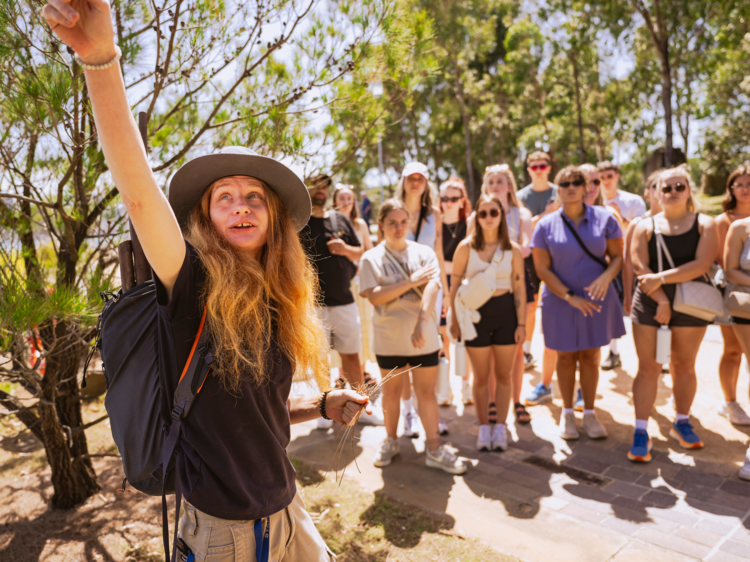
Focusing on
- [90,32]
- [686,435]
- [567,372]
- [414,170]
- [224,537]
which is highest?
[414,170]

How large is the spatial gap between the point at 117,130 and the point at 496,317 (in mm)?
3694

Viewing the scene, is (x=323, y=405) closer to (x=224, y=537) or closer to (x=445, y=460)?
(x=224, y=537)

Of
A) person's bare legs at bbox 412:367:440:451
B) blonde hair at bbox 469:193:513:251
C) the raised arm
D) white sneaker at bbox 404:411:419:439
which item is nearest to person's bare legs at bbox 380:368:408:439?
person's bare legs at bbox 412:367:440:451

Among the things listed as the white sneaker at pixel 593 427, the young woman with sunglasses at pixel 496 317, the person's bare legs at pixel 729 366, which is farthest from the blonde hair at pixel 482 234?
the person's bare legs at pixel 729 366

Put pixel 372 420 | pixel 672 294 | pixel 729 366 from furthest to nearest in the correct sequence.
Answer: pixel 372 420, pixel 729 366, pixel 672 294

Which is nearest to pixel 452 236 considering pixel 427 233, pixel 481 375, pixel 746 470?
pixel 427 233

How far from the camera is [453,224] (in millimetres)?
5816

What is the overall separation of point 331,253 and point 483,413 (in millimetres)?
1909

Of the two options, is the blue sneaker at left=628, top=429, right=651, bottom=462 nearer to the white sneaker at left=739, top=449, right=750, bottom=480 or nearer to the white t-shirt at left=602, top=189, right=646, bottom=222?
the white sneaker at left=739, top=449, right=750, bottom=480

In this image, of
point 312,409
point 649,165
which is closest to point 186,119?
point 312,409

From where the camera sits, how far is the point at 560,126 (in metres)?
23.6

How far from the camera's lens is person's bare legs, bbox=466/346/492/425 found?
4.55m

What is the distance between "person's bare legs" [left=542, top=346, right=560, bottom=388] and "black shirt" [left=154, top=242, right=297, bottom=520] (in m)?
4.31

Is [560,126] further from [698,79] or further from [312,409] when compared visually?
[312,409]
